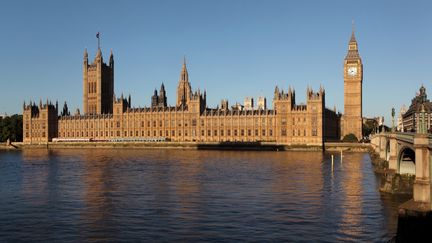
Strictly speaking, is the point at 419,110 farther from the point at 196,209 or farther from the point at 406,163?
the point at 196,209

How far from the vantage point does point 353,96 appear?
163500mm

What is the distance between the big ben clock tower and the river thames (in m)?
103

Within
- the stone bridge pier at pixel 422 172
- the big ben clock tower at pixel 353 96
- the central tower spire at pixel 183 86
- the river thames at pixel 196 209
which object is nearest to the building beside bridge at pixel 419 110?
the stone bridge pier at pixel 422 172

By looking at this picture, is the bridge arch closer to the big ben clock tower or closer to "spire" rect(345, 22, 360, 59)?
the big ben clock tower

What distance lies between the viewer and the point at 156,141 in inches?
6358

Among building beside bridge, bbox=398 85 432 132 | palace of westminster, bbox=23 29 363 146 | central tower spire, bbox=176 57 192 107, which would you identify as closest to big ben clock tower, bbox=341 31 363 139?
palace of westminster, bbox=23 29 363 146

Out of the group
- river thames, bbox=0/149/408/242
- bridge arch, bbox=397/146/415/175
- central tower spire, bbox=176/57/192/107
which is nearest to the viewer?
river thames, bbox=0/149/408/242

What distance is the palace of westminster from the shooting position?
482 ft

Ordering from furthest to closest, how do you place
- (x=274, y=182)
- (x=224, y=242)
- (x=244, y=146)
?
(x=244, y=146) → (x=274, y=182) → (x=224, y=242)

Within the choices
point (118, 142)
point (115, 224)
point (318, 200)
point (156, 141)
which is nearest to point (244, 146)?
point (156, 141)

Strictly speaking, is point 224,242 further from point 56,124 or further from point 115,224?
point 56,124

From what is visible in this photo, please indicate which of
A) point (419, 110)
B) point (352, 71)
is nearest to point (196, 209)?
point (419, 110)

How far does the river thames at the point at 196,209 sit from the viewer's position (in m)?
29.8

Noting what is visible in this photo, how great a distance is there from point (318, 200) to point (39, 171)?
42.8 metres
